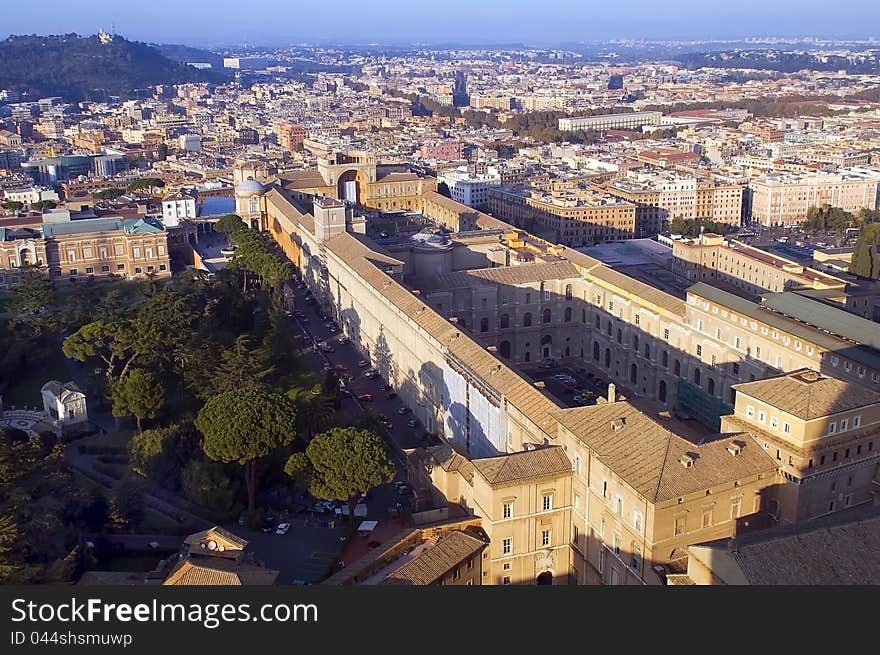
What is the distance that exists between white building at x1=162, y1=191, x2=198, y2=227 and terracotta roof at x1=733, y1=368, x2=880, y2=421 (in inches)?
1642

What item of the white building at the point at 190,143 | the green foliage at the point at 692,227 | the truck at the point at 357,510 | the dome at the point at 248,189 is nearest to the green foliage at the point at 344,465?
the truck at the point at 357,510

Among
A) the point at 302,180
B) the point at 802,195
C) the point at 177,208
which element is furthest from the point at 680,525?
the point at 802,195

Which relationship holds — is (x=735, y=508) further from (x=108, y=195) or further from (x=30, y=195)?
(x=30, y=195)

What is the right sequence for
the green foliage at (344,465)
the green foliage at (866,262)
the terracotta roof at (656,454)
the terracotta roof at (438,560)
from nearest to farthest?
the terracotta roof at (656,454) → the terracotta roof at (438,560) → the green foliage at (344,465) → the green foliage at (866,262)

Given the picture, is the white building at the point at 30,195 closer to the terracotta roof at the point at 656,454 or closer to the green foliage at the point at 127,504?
the green foliage at the point at 127,504

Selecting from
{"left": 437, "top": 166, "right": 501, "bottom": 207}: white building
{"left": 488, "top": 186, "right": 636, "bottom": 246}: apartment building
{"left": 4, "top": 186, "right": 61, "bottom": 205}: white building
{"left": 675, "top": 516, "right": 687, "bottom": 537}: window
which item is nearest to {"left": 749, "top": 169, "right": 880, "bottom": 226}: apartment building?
{"left": 488, "top": 186, "right": 636, "bottom": 246}: apartment building

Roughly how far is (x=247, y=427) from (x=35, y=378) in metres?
13.5

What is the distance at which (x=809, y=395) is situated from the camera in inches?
824

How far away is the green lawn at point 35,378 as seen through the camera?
1258 inches

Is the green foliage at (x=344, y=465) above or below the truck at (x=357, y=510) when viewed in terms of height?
above

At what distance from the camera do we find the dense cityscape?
807 inches

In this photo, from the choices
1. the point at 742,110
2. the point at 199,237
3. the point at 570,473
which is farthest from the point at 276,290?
the point at 742,110

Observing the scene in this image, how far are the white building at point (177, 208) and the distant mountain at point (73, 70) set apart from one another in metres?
119

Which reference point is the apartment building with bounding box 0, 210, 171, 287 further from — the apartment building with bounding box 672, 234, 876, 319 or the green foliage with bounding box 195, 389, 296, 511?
the apartment building with bounding box 672, 234, 876, 319
